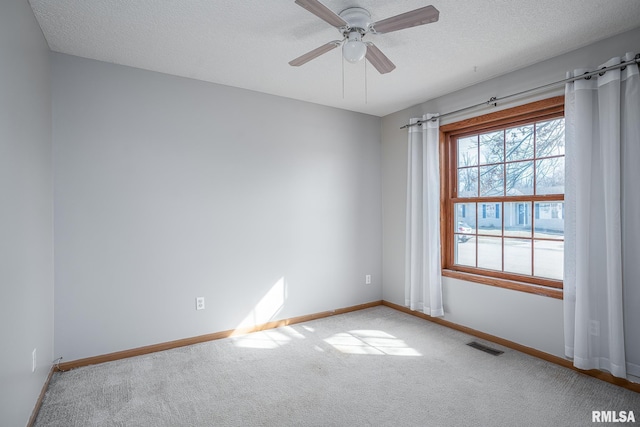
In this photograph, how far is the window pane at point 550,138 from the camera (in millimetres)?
2965

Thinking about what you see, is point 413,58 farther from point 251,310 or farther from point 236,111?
point 251,310

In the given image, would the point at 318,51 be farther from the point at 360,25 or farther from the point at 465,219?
the point at 465,219

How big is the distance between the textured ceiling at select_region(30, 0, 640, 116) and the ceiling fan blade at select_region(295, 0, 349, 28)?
0.24m

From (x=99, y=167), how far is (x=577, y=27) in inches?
153

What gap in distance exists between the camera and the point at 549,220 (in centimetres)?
304

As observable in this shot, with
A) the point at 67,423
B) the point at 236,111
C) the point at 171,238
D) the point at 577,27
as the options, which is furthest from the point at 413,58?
the point at 67,423

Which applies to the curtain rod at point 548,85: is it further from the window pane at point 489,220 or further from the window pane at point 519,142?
the window pane at point 489,220

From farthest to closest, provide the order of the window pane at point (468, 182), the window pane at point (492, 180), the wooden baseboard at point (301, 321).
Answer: the window pane at point (468, 182), the window pane at point (492, 180), the wooden baseboard at point (301, 321)

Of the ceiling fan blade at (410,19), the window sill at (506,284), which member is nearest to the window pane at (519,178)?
the window sill at (506,284)

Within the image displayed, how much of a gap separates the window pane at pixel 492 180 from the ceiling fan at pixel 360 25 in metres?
1.74

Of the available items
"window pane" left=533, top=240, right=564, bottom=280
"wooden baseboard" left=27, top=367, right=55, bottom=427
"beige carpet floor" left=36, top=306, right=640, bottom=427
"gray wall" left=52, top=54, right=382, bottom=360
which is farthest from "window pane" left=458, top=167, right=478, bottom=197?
"wooden baseboard" left=27, top=367, right=55, bottom=427

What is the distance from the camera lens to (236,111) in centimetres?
354

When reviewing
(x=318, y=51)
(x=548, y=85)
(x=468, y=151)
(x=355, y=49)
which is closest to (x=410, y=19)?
(x=355, y=49)

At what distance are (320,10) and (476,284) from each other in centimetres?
299
